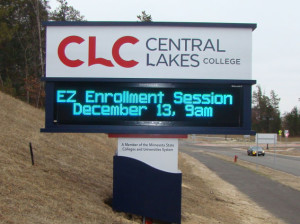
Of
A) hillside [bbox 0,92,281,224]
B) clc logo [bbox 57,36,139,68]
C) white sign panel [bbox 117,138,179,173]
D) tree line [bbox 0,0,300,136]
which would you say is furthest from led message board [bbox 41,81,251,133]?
tree line [bbox 0,0,300,136]

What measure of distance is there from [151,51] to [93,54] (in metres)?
1.25

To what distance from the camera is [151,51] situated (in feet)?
29.5

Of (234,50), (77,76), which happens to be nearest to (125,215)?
(77,76)

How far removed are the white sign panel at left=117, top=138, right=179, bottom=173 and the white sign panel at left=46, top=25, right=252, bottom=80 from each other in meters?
1.51

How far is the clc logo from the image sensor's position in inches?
350

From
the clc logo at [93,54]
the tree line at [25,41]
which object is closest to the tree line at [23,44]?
the tree line at [25,41]

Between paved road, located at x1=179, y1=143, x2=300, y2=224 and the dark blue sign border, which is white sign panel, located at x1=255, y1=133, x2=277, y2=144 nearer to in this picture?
paved road, located at x1=179, y1=143, x2=300, y2=224

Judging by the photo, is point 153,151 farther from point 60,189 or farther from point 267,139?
point 267,139

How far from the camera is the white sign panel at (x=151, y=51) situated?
8875mm

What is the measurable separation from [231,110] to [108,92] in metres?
2.60

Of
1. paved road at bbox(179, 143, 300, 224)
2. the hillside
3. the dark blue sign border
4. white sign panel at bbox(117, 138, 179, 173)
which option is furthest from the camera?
paved road at bbox(179, 143, 300, 224)

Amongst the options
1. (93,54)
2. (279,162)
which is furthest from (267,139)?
(93,54)

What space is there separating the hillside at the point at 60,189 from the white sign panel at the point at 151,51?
2.66 m

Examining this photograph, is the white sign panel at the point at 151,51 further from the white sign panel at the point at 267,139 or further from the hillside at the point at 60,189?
the white sign panel at the point at 267,139
